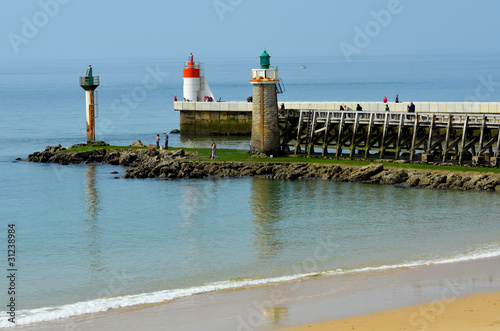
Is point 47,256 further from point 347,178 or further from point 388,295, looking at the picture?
point 347,178

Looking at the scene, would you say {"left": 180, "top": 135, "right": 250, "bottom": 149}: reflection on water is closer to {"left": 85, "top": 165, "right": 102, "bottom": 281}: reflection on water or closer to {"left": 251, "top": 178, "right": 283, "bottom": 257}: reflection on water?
{"left": 85, "top": 165, "right": 102, "bottom": 281}: reflection on water

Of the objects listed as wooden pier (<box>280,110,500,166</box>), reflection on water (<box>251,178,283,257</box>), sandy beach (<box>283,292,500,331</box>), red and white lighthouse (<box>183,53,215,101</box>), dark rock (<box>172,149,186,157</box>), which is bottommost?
sandy beach (<box>283,292,500,331</box>)

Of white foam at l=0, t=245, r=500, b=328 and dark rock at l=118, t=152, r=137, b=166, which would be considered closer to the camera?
white foam at l=0, t=245, r=500, b=328

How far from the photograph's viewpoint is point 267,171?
113 feet

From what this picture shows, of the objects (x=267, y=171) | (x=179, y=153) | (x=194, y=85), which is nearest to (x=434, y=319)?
(x=267, y=171)

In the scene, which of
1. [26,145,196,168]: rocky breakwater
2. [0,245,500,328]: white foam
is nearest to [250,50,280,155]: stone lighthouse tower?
[26,145,196,168]: rocky breakwater

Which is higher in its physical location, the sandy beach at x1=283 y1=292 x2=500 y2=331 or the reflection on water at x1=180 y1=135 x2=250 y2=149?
the reflection on water at x1=180 y1=135 x2=250 y2=149

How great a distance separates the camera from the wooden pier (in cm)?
3161

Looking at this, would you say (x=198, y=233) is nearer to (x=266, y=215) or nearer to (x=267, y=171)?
(x=266, y=215)

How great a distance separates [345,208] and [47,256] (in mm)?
10870

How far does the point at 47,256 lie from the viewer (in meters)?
21.8

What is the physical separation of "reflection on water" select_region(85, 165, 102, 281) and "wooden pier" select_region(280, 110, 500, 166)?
9383mm

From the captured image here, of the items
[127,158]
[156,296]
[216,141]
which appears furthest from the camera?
[216,141]

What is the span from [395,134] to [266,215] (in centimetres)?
1015
